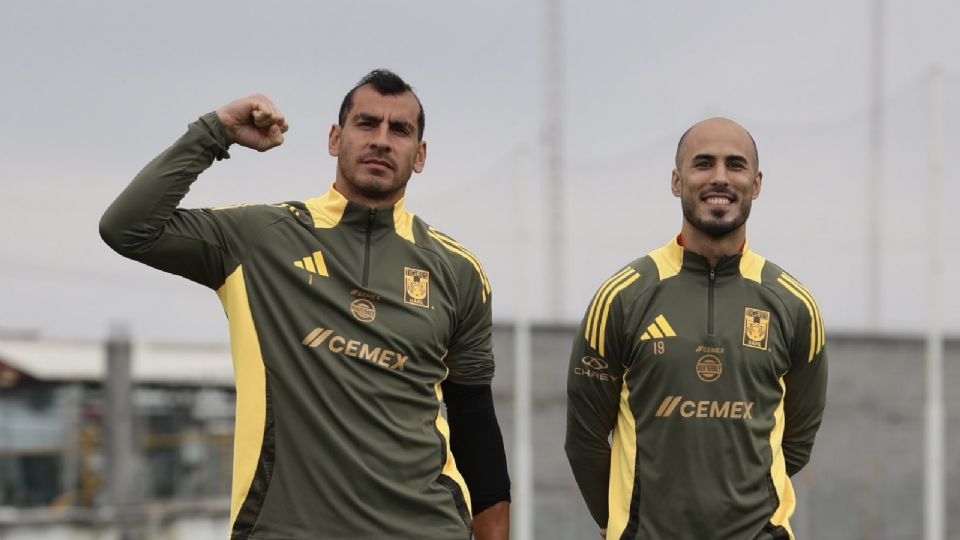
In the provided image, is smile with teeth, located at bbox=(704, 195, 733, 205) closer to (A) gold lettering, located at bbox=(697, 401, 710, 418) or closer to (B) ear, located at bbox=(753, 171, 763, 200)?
(B) ear, located at bbox=(753, 171, 763, 200)

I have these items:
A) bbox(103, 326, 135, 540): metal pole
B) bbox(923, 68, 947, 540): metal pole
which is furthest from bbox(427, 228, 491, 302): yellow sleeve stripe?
bbox(103, 326, 135, 540): metal pole

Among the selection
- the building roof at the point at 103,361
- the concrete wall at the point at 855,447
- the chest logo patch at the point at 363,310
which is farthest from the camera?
the building roof at the point at 103,361

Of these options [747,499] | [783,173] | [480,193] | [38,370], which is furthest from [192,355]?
[747,499]

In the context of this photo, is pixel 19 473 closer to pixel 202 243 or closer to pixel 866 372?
pixel 866 372

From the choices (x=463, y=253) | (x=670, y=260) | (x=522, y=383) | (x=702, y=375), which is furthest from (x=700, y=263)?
(x=522, y=383)

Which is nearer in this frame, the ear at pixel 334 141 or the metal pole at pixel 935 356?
the ear at pixel 334 141

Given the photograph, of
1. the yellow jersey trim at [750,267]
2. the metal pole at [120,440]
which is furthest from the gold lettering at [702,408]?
the metal pole at [120,440]

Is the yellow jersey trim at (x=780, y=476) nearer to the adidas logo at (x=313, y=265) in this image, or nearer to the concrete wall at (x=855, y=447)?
the adidas logo at (x=313, y=265)

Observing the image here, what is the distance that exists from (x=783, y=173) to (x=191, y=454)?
9406 millimetres

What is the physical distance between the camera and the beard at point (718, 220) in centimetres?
364

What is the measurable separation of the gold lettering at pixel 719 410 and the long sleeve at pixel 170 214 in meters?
1.34

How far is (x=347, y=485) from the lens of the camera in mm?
3098

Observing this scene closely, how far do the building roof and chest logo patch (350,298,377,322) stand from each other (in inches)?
410

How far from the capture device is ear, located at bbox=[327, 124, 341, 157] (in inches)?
132
